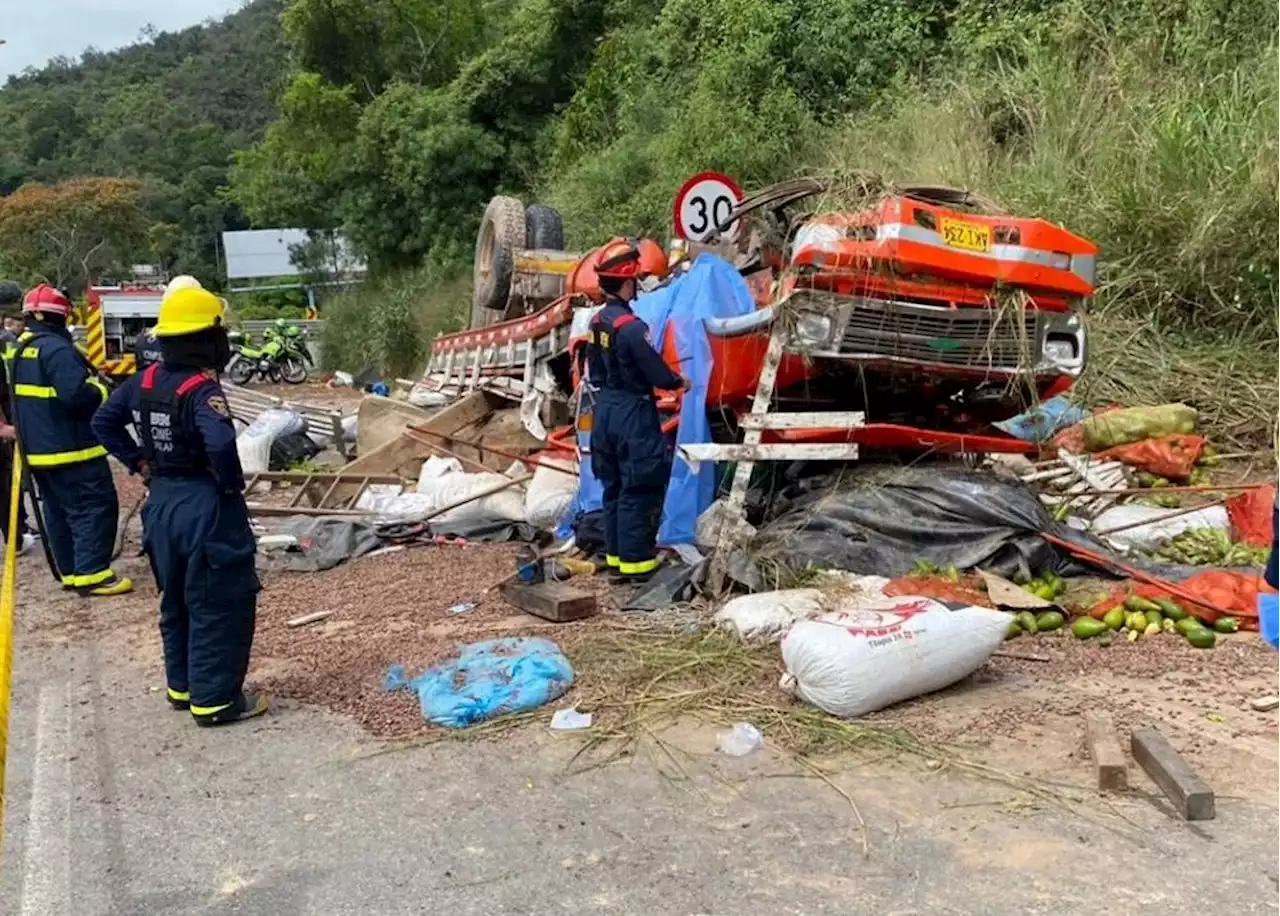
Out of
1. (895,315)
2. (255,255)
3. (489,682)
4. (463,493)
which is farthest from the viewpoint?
(255,255)

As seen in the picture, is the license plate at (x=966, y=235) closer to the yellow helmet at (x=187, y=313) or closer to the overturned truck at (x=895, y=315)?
the overturned truck at (x=895, y=315)

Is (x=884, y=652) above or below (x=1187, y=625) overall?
above

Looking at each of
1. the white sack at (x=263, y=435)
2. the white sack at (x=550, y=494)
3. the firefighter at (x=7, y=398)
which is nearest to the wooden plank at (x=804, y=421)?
the white sack at (x=550, y=494)

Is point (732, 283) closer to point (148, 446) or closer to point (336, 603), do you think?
point (336, 603)

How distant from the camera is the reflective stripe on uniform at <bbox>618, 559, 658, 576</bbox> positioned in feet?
20.6

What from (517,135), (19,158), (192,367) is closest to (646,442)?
(192,367)

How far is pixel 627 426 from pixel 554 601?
105 centimetres

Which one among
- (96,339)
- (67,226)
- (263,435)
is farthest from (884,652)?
(67,226)

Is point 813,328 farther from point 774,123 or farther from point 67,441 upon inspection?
point 774,123

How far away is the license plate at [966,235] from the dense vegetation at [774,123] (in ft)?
10.3

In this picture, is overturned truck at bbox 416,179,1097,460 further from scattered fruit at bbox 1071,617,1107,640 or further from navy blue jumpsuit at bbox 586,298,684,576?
scattered fruit at bbox 1071,617,1107,640

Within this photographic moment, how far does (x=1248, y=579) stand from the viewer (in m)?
5.34

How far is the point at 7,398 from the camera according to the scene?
25.5 feet

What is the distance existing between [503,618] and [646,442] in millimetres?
1178
